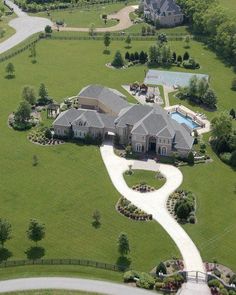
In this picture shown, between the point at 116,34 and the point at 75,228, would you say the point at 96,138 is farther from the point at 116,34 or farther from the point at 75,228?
the point at 116,34

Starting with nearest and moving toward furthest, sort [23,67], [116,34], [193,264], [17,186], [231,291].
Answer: [231,291]
[193,264]
[17,186]
[23,67]
[116,34]

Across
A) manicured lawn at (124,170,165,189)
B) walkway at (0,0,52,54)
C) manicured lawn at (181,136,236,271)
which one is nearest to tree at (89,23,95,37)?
walkway at (0,0,52,54)

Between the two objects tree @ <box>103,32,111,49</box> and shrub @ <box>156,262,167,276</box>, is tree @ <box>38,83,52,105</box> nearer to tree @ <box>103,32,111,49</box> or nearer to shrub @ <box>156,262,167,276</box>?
tree @ <box>103,32,111,49</box>

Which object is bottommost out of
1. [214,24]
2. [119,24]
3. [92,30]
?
[119,24]

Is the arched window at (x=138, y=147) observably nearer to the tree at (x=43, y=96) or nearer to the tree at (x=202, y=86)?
the tree at (x=202, y=86)

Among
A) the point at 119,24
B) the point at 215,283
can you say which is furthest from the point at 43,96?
the point at 215,283

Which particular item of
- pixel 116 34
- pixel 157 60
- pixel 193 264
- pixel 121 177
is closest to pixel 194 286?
pixel 193 264

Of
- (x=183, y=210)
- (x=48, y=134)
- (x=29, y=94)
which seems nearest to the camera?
(x=183, y=210)

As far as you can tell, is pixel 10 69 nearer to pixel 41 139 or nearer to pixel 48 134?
pixel 48 134
